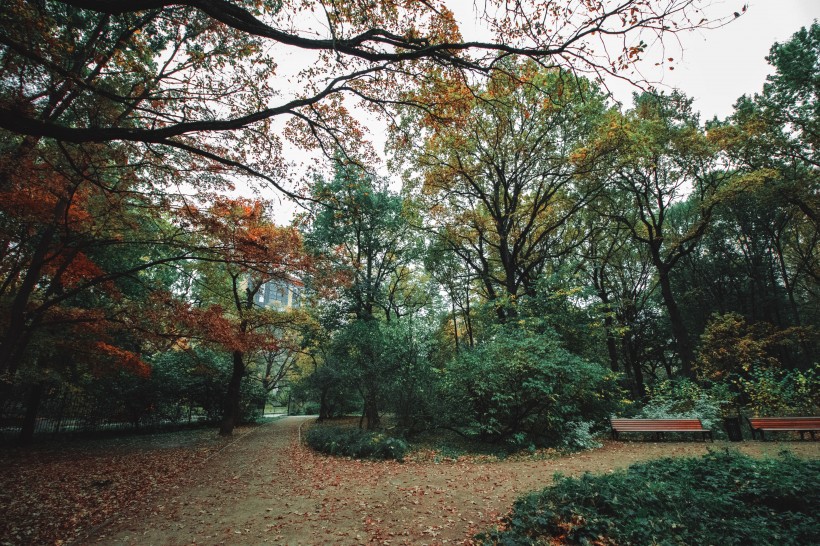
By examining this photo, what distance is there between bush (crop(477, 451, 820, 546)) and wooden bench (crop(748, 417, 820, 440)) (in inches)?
211

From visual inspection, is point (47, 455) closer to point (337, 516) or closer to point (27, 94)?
point (27, 94)

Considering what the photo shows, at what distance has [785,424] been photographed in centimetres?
834

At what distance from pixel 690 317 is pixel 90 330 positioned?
31782 mm

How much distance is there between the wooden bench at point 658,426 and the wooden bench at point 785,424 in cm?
99

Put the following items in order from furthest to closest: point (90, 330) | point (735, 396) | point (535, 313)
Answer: point (535, 313) → point (735, 396) → point (90, 330)

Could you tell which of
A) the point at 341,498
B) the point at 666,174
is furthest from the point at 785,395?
the point at 341,498

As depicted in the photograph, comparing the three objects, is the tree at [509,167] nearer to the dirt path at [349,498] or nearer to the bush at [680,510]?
the dirt path at [349,498]

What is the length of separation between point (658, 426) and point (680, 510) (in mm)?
7534

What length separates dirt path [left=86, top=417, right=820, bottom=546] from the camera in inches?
175

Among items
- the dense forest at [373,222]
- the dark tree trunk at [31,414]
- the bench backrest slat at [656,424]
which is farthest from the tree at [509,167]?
the dark tree trunk at [31,414]

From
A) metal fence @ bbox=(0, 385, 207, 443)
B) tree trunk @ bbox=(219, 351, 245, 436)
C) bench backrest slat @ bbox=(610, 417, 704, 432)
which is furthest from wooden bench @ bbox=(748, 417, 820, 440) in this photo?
metal fence @ bbox=(0, 385, 207, 443)

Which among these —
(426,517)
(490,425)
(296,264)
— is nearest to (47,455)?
(296,264)

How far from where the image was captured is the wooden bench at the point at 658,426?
932cm

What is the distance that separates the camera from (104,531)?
4797 mm
